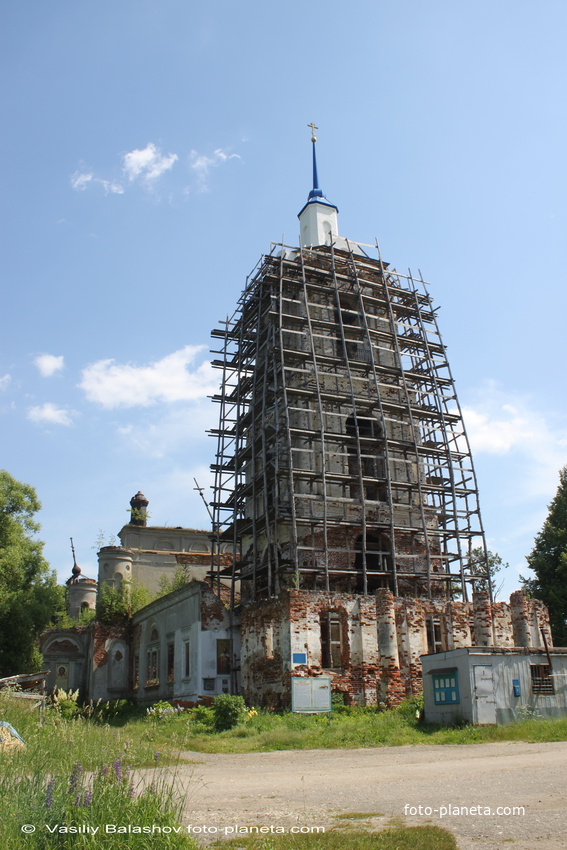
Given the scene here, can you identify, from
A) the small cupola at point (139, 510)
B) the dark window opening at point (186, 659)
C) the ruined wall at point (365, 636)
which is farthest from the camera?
the small cupola at point (139, 510)

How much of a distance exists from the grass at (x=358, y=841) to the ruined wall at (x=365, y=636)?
589 inches

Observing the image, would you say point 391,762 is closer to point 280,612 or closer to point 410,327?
point 280,612

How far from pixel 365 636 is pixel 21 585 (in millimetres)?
16981

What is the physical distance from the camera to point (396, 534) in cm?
2731

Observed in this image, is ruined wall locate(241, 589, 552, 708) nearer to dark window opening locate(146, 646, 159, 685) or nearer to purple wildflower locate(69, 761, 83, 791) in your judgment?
dark window opening locate(146, 646, 159, 685)

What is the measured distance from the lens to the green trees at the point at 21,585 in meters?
31.2

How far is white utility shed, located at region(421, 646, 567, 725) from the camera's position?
16.8 meters

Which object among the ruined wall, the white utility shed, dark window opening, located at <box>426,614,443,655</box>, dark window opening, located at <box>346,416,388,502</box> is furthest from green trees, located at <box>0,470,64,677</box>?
the white utility shed

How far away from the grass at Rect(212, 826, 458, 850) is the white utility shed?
1080 centimetres

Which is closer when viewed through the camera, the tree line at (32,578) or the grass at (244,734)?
the grass at (244,734)

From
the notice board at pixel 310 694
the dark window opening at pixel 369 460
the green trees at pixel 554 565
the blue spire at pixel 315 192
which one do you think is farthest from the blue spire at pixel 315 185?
the notice board at pixel 310 694

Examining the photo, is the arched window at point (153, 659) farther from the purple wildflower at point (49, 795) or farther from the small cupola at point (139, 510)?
the purple wildflower at point (49, 795)

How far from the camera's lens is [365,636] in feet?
73.1

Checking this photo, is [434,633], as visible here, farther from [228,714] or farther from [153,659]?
[153,659]
